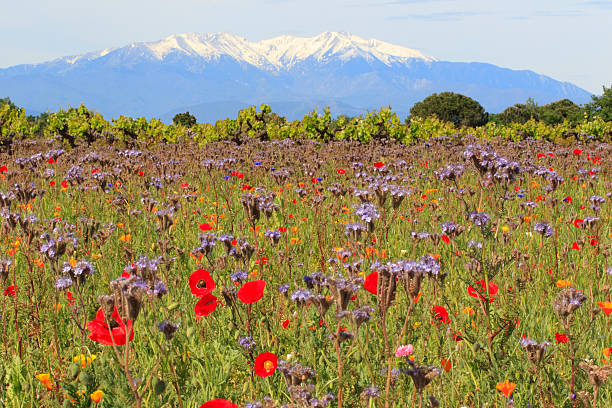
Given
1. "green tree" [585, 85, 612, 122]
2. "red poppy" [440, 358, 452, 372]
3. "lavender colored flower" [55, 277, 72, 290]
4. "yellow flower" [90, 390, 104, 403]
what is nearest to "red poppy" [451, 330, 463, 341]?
"red poppy" [440, 358, 452, 372]

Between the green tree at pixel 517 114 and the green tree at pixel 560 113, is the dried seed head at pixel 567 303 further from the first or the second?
the green tree at pixel 517 114

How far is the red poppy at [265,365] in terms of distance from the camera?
7.27 feet

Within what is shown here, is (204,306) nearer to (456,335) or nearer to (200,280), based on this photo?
(200,280)

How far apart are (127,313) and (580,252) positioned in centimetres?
440

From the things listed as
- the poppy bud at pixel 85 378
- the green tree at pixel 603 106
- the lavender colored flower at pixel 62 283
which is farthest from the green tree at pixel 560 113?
the poppy bud at pixel 85 378

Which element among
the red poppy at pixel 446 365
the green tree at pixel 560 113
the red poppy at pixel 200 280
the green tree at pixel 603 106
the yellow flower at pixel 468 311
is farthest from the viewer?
the green tree at pixel 560 113

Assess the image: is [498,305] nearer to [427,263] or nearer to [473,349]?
[473,349]

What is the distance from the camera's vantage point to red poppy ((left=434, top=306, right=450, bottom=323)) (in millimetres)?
2908

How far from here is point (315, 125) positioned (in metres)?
18.1

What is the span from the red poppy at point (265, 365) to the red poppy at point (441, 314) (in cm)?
115

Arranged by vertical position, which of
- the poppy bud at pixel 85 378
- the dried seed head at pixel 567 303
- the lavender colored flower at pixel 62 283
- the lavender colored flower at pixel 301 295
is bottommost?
the poppy bud at pixel 85 378

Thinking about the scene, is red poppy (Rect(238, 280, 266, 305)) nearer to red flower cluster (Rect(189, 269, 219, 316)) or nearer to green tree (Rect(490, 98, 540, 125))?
red flower cluster (Rect(189, 269, 219, 316))

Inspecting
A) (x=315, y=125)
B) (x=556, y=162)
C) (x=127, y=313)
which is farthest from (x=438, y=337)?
(x=315, y=125)

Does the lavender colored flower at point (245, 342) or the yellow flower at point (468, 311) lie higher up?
the lavender colored flower at point (245, 342)
